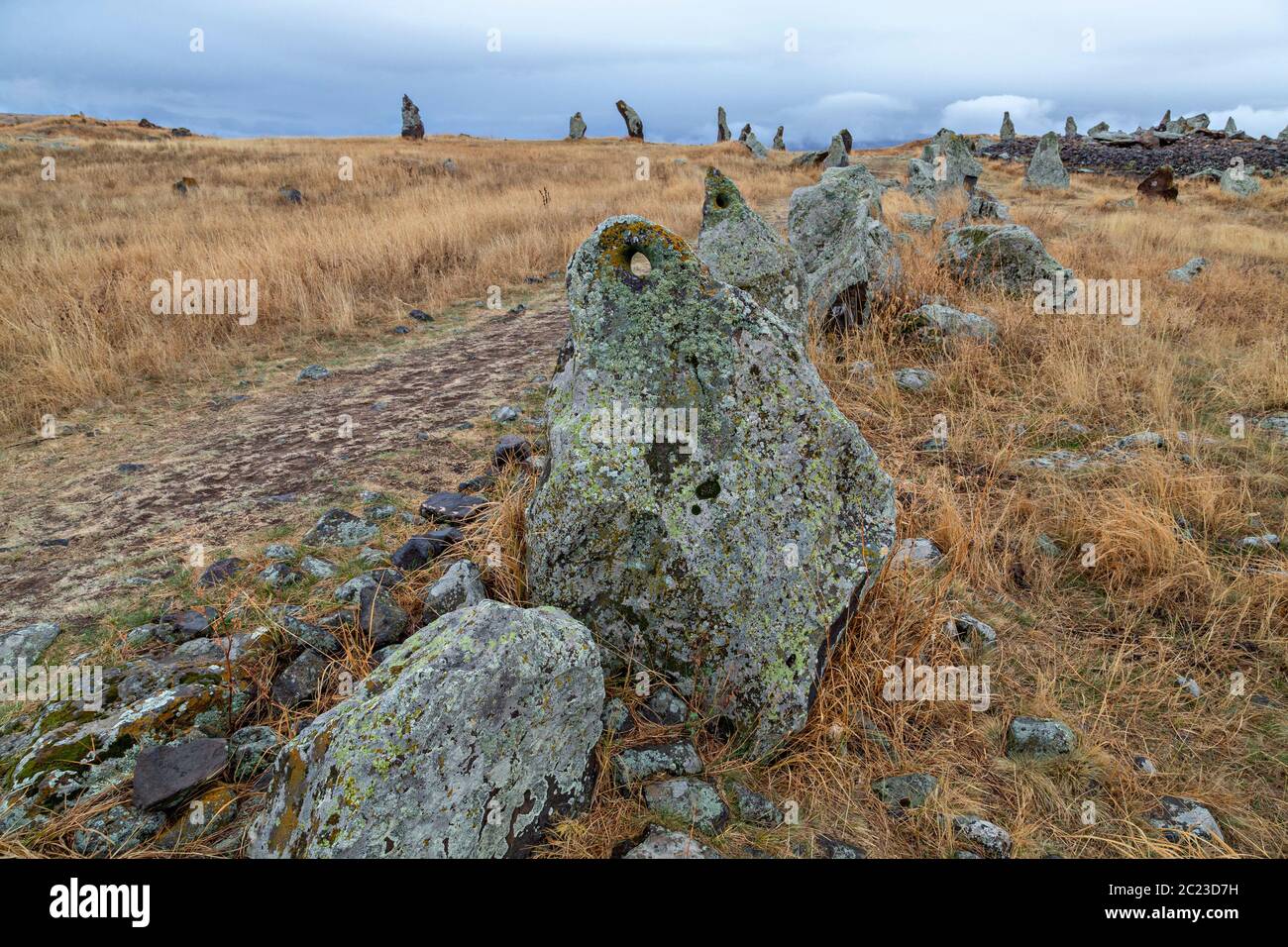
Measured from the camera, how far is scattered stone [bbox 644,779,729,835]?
2.55 m

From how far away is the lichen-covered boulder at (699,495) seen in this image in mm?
2904

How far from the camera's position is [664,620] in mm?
2949

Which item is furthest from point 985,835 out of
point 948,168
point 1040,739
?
point 948,168

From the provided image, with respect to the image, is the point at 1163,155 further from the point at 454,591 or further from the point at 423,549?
the point at 454,591

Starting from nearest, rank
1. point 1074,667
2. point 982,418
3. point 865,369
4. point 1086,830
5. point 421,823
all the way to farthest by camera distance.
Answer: point 421,823 → point 1086,830 → point 1074,667 → point 982,418 → point 865,369

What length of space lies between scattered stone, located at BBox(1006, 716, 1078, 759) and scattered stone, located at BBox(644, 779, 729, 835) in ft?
4.81

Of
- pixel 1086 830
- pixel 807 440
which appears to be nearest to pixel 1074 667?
pixel 1086 830

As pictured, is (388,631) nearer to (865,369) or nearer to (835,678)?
(835,678)

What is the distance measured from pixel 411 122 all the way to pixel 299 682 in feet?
148

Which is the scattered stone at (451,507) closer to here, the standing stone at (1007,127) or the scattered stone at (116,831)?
the scattered stone at (116,831)

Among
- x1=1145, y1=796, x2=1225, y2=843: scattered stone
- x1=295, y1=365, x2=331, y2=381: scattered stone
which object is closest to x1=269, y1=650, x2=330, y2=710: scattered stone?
x1=1145, y1=796, x2=1225, y2=843: scattered stone

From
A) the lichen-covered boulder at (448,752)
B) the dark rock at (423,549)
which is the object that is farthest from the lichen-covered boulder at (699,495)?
the dark rock at (423,549)

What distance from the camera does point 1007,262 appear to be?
893cm

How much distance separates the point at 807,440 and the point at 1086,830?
1.90 meters
